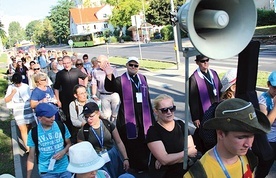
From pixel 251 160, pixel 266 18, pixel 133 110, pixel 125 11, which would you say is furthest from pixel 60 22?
pixel 251 160

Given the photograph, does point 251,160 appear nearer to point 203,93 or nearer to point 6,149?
point 203,93

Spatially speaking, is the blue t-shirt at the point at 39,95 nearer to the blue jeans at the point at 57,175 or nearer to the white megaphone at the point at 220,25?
the blue jeans at the point at 57,175

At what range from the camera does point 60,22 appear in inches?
4523

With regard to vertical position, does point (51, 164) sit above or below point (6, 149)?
above

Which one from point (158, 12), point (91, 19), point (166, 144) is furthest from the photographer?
point (91, 19)

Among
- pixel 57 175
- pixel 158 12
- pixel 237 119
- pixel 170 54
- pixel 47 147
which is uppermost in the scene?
pixel 158 12

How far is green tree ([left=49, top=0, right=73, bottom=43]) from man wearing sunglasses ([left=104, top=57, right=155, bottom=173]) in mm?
111287

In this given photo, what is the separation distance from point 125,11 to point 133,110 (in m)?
62.1

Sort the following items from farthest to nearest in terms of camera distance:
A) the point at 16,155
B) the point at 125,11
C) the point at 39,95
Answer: the point at 125,11
the point at 16,155
the point at 39,95

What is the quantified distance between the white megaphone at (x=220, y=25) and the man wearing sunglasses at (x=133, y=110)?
2.96 metres

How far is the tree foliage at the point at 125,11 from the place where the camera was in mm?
64938

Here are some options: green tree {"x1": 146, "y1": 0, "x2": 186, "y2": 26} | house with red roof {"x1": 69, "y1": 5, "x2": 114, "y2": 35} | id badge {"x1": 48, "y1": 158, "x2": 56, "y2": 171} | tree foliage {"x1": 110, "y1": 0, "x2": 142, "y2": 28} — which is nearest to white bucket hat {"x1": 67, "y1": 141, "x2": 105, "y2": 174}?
id badge {"x1": 48, "y1": 158, "x2": 56, "y2": 171}

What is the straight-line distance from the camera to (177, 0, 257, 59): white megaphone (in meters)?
1.99

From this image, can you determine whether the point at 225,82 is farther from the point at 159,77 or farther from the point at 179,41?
the point at 159,77
